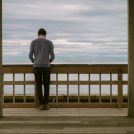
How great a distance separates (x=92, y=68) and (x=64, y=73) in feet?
1.76

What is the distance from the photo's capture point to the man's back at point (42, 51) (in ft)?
26.3

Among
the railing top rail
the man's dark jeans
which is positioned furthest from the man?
the railing top rail

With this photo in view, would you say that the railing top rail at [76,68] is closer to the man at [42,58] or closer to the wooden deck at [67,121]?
the man at [42,58]

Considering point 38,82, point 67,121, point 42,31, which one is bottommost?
point 67,121

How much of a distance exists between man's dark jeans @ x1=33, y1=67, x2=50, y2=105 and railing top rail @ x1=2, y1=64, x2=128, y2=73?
380 mm

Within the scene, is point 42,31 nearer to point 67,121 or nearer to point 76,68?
point 76,68

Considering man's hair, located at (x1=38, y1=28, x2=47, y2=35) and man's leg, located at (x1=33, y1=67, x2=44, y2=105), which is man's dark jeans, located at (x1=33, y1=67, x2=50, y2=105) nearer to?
man's leg, located at (x1=33, y1=67, x2=44, y2=105)

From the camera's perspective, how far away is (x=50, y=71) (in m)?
8.26

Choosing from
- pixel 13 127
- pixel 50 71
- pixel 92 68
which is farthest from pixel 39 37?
pixel 13 127

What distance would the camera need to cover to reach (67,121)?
6809 millimetres

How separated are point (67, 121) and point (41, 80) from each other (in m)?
1.54

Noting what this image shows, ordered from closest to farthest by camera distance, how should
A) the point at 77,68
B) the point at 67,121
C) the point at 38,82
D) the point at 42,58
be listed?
the point at 67,121 → the point at 42,58 → the point at 38,82 → the point at 77,68

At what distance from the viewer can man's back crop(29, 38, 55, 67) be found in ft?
26.3

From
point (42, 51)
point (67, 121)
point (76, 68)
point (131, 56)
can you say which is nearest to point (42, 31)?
point (42, 51)
